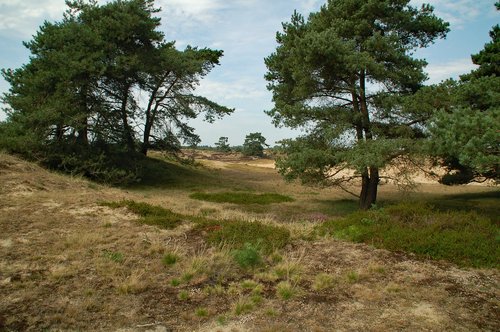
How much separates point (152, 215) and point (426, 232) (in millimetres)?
6716

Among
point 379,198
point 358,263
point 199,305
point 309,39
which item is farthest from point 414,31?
point 199,305

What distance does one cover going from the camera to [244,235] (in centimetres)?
837

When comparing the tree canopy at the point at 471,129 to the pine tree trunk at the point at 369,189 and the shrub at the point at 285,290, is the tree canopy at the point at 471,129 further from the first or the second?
the pine tree trunk at the point at 369,189

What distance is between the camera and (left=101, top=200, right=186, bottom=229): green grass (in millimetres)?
9414

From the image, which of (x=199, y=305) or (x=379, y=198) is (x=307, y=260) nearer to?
(x=199, y=305)

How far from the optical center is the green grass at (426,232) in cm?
718

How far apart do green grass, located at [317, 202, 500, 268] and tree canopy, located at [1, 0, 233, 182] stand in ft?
59.1

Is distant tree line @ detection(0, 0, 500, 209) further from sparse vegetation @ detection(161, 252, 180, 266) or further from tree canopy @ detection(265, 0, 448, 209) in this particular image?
sparse vegetation @ detection(161, 252, 180, 266)

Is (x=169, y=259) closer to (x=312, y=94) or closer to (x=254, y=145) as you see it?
(x=312, y=94)

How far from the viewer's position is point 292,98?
67.7 feet

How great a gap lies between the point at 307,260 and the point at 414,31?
1507 centimetres

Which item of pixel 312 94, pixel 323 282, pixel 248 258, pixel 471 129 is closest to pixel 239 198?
pixel 312 94

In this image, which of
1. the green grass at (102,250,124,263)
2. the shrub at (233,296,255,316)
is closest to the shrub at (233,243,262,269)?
the shrub at (233,296,255,316)

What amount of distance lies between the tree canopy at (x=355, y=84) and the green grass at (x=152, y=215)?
7679 millimetres
